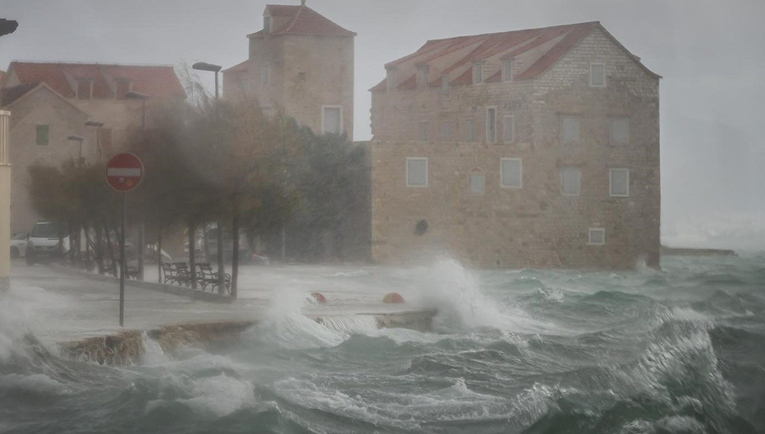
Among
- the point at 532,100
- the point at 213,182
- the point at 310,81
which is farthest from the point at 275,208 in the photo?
the point at 310,81

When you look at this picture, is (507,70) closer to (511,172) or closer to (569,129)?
(569,129)

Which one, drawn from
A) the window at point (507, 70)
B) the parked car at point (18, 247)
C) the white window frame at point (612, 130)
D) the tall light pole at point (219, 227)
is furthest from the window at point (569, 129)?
the tall light pole at point (219, 227)

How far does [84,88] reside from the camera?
44062 millimetres

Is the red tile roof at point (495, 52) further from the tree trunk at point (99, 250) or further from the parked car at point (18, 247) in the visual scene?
the tree trunk at point (99, 250)

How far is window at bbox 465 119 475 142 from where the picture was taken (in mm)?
38844

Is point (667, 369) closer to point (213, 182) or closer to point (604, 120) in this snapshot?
point (213, 182)

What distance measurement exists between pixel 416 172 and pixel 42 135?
1442 cm

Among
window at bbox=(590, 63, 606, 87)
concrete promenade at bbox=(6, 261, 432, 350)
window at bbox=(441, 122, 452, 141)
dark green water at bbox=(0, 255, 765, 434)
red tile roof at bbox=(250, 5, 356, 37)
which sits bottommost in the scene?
dark green water at bbox=(0, 255, 765, 434)

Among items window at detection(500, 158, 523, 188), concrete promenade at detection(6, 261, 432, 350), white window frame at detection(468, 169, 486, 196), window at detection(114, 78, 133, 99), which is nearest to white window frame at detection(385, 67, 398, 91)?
white window frame at detection(468, 169, 486, 196)

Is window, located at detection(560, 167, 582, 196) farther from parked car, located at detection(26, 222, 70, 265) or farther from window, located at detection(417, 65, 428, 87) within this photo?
parked car, located at detection(26, 222, 70, 265)

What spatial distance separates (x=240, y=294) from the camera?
19.4 meters

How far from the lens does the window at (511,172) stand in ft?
121

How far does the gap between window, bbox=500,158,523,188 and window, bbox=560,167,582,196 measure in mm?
1622

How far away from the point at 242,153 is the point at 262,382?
7500 millimetres
